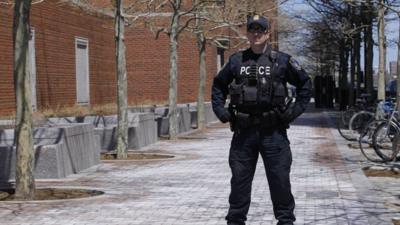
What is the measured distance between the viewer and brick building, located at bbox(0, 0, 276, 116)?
982 inches

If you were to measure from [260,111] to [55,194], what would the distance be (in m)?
5.11

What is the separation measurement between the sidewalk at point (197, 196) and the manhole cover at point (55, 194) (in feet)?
1.13

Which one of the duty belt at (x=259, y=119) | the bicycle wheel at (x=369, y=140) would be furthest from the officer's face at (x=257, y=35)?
the bicycle wheel at (x=369, y=140)

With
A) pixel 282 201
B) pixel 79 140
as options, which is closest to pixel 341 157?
pixel 79 140

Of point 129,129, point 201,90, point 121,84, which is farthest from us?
point 201,90

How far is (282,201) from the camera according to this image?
21.3ft

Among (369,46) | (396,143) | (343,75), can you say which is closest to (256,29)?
(396,143)

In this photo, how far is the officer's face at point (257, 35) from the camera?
6.41 metres

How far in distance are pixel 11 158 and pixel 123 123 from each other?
4.15 m

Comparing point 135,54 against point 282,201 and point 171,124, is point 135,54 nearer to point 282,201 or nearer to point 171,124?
point 171,124

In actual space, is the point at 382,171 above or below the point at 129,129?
below

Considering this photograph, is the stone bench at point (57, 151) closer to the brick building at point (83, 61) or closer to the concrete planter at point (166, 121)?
the concrete planter at point (166, 121)

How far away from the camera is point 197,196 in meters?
10.4

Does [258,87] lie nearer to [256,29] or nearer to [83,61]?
[256,29]
